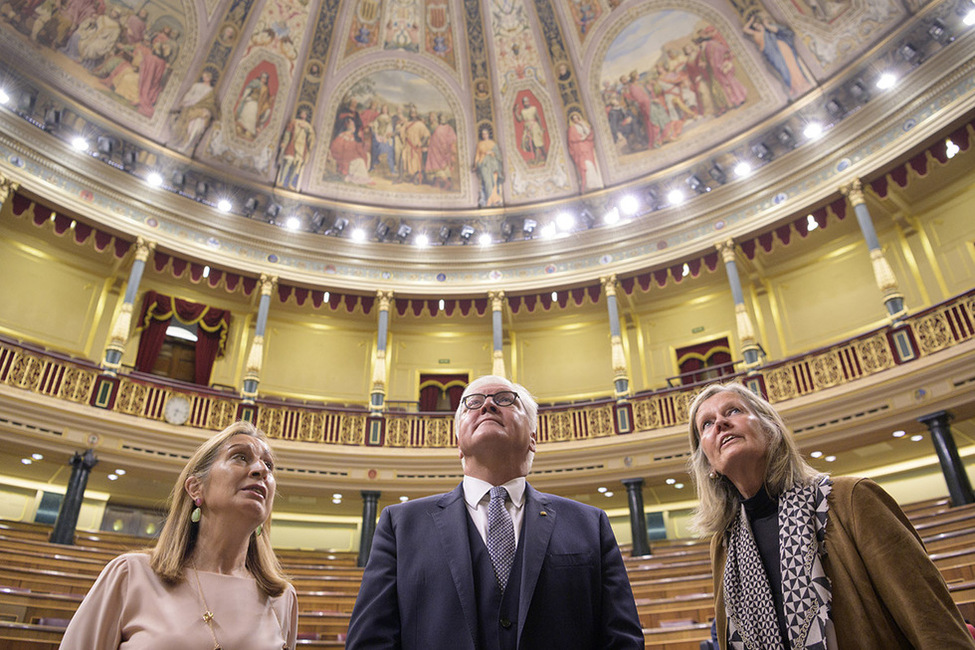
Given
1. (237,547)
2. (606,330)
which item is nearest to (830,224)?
(606,330)

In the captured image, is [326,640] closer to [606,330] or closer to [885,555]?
[885,555]

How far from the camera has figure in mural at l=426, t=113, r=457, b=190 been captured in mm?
14719

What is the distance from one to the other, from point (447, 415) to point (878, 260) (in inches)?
311

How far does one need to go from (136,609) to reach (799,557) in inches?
71.8

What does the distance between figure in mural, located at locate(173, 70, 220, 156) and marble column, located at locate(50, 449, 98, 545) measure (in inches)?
263

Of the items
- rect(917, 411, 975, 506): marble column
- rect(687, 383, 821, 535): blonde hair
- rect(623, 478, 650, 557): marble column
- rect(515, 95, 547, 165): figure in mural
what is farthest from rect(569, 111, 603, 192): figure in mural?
rect(687, 383, 821, 535): blonde hair

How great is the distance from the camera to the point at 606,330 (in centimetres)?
1430

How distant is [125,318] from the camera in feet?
34.9

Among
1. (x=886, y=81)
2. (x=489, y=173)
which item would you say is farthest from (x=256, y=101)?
(x=886, y=81)

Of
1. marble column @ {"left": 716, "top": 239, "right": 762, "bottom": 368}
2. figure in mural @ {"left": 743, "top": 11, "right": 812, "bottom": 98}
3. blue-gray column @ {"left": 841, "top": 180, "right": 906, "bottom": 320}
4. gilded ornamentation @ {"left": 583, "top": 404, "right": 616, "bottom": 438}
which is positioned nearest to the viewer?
blue-gray column @ {"left": 841, "top": 180, "right": 906, "bottom": 320}

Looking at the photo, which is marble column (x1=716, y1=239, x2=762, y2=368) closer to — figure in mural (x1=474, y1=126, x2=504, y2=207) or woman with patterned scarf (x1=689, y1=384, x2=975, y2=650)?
figure in mural (x1=474, y1=126, x2=504, y2=207)

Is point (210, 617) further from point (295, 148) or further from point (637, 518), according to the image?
point (295, 148)

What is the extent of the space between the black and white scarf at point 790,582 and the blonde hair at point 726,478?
7 cm

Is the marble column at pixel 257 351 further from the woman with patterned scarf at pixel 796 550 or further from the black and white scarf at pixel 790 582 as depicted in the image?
the black and white scarf at pixel 790 582
